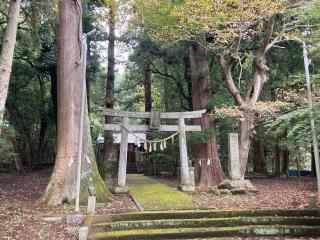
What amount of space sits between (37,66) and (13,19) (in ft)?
35.6

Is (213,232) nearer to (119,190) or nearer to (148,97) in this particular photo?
(119,190)

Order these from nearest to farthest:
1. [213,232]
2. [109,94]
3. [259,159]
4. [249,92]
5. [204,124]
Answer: [213,232] → [249,92] → [204,124] → [109,94] → [259,159]

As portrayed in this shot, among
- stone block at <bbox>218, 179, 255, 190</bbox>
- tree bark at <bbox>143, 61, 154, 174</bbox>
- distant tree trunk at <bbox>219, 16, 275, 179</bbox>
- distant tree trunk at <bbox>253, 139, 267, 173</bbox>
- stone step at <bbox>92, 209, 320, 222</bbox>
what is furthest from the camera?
tree bark at <bbox>143, 61, 154, 174</bbox>

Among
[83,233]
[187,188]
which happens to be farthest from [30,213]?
[187,188]

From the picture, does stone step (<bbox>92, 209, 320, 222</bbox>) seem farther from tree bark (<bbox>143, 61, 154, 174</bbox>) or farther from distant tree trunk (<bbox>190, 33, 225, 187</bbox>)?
tree bark (<bbox>143, 61, 154, 174</bbox>)

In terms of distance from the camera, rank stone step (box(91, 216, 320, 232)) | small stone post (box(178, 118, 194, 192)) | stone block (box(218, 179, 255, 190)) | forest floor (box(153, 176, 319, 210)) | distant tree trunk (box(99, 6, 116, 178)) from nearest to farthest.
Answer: stone step (box(91, 216, 320, 232))
forest floor (box(153, 176, 319, 210))
stone block (box(218, 179, 255, 190))
small stone post (box(178, 118, 194, 192))
distant tree trunk (box(99, 6, 116, 178))

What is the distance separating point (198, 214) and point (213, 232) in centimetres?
77

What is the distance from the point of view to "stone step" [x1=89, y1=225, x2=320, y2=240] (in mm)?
6812

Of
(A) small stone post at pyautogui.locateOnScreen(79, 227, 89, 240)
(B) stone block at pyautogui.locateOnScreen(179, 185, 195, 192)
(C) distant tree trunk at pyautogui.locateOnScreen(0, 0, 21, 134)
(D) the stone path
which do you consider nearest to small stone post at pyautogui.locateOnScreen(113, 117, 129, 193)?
(D) the stone path

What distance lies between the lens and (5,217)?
25.0ft

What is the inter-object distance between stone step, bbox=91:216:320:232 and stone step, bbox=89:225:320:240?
176 mm

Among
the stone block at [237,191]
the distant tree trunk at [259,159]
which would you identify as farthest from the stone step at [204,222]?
the distant tree trunk at [259,159]

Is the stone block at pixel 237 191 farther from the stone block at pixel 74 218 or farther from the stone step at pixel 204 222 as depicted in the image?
the stone block at pixel 74 218

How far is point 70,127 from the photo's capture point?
973 centimetres
